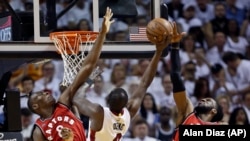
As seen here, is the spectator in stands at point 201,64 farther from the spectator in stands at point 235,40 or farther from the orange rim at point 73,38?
the orange rim at point 73,38

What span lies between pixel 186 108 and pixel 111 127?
0.80 metres

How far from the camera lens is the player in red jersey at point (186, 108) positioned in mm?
8344

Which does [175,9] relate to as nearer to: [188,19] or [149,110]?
[188,19]

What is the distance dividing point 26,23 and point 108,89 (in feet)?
8.97

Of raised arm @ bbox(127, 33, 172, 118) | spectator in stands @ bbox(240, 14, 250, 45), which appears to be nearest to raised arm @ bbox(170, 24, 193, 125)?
raised arm @ bbox(127, 33, 172, 118)

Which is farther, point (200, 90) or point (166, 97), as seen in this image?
point (200, 90)

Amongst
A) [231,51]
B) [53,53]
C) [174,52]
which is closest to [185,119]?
[174,52]

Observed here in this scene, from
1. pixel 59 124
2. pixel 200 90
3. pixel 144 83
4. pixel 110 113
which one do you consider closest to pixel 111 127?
pixel 110 113

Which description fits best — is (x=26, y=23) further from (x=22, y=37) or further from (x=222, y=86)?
(x=222, y=86)

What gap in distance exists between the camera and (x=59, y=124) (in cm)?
786

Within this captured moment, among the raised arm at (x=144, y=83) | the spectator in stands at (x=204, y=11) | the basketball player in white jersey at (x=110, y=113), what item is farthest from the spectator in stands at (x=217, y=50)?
the basketball player in white jersey at (x=110, y=113)

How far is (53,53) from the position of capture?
26.6 ft

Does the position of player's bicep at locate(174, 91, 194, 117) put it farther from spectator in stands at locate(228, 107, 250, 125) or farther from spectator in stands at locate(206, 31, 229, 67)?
spectator in stands at locate(206, 31, 229, 67)

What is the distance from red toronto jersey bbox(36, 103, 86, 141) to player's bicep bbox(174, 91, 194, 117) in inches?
38.7
